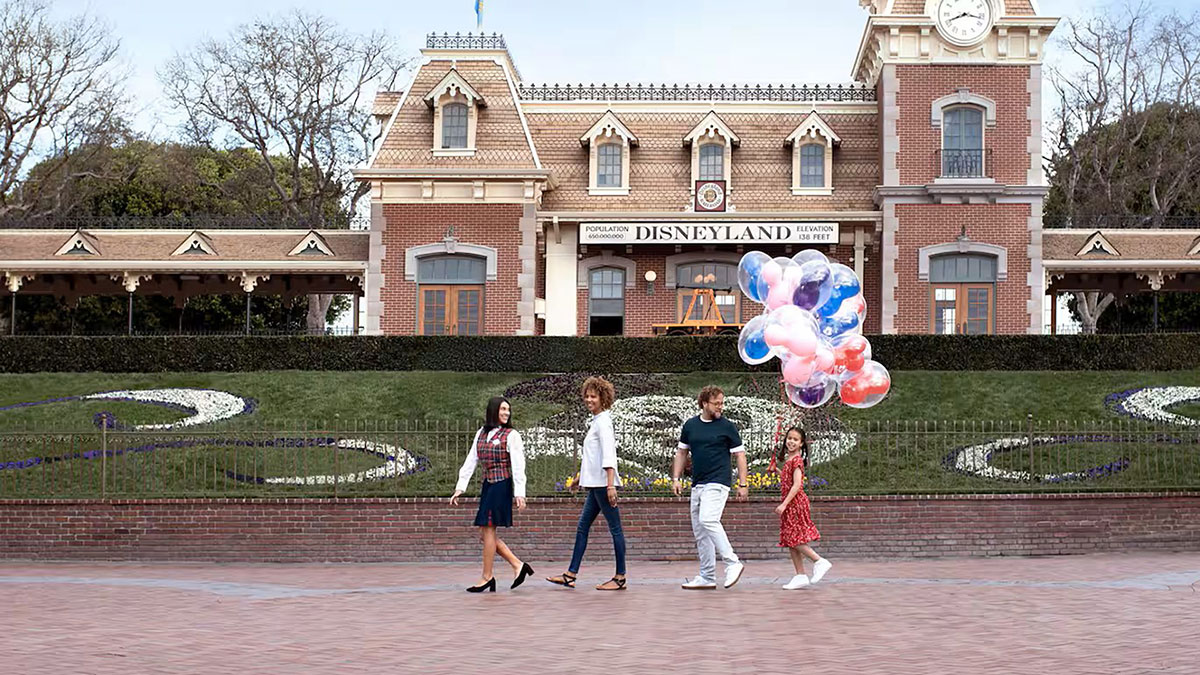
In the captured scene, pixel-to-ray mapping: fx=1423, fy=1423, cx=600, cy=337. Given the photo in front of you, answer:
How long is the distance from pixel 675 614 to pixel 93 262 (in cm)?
2491

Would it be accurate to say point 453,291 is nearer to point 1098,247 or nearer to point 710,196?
point 710,196

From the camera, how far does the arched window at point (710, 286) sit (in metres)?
33.2

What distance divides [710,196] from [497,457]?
21.3 m

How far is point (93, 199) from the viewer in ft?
161

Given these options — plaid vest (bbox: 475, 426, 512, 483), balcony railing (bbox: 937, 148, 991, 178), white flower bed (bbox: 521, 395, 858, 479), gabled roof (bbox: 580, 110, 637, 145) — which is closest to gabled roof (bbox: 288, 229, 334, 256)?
gabled roof (bbox: 580, 110, 637, 145)

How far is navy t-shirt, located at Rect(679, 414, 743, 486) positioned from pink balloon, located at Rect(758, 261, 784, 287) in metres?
3.28

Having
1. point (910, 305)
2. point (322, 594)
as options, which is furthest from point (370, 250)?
point (322, 594)

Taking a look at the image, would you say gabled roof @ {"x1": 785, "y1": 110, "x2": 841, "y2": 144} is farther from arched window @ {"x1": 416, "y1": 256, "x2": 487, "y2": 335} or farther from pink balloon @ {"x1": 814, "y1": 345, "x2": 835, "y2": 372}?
pink balloon @ {"x1": 814, "y1": 345, "x2": 835, "y2": 372}

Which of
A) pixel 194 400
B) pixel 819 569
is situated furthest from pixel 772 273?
pixel 194 400

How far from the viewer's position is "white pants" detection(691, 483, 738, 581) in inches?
505

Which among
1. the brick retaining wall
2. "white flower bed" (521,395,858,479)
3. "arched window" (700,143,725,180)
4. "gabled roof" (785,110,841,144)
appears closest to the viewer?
the brick retaining wall

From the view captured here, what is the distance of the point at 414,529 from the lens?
17.1 m

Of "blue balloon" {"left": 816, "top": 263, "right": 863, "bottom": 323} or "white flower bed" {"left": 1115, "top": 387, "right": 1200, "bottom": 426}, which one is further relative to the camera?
"white flower bed" {"left": 1115, "top": 387, "right": 1200, "bottom": 426}

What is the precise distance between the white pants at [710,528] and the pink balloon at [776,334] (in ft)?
10.0
